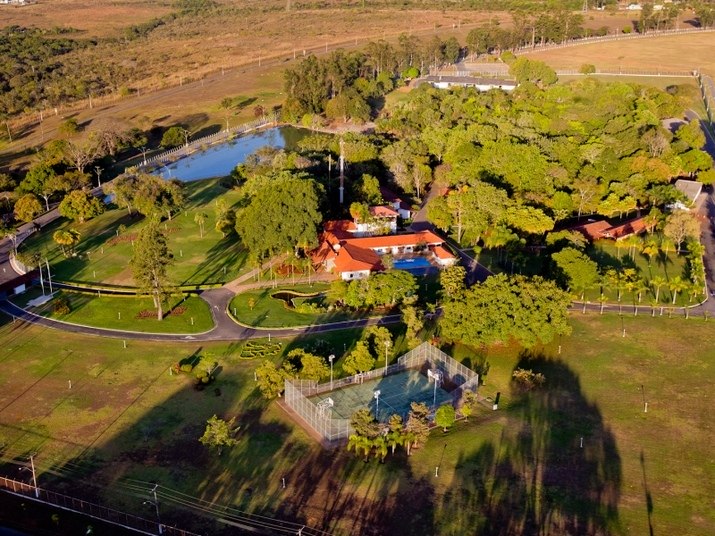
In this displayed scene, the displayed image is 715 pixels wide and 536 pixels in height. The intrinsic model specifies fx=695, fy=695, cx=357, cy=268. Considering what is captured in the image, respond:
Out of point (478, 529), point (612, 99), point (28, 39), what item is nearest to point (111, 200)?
point (478, 529)

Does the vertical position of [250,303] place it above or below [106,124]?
below

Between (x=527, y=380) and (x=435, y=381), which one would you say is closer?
(x=435, y=381)

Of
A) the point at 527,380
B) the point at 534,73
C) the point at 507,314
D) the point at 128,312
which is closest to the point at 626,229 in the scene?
the point at 507,314

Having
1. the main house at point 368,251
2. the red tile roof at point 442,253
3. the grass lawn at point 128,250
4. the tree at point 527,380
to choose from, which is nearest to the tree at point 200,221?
the grass lawn at point 128,250

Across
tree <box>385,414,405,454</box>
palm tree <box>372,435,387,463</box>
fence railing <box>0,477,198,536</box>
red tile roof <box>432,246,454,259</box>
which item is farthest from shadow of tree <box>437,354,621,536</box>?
red tile roof <box>432,246,454,259</box>

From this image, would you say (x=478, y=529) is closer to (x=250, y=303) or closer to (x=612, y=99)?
(x=250, y=303)

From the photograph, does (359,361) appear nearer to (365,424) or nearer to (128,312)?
(365,424)
